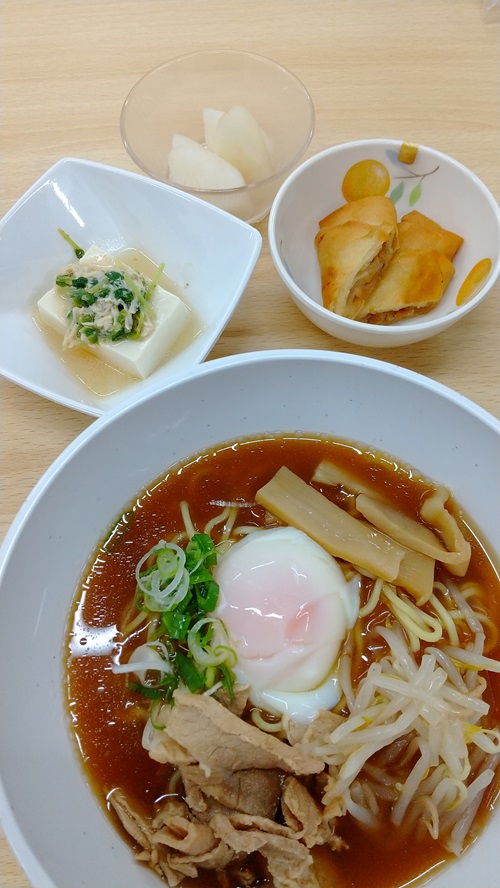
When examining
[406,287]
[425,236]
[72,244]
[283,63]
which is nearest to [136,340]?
[72,244]

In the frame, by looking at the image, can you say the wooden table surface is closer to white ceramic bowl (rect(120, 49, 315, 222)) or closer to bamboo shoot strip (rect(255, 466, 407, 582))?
white ceramic bowl (rect(120, 49, 315, 222))

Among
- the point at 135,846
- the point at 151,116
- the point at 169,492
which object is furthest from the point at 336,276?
the point at 135,846

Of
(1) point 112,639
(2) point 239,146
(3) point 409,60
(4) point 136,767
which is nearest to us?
(4) point 136,767

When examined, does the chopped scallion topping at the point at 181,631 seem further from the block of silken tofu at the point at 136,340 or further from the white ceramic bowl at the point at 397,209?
the white ceramic bowl at the point at 397,209

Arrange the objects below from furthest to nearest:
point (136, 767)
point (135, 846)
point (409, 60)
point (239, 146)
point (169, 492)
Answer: point (409, 60), point (239, 146), point (169, 492), point (136, 767), point (135, 846)

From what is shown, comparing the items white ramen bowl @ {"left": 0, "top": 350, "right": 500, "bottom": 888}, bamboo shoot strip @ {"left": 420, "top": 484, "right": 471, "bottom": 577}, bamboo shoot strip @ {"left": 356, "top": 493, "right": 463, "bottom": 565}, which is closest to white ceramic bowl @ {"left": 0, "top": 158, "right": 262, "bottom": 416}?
white ramen bowl @ {"left": 0, "top": 350, "right": 500, "bottom": 888}

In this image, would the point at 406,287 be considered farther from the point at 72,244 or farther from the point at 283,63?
the point at 283,63

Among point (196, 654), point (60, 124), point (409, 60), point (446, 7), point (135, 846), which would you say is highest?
point (446, 7)

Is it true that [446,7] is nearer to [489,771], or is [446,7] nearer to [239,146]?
[239,146]
